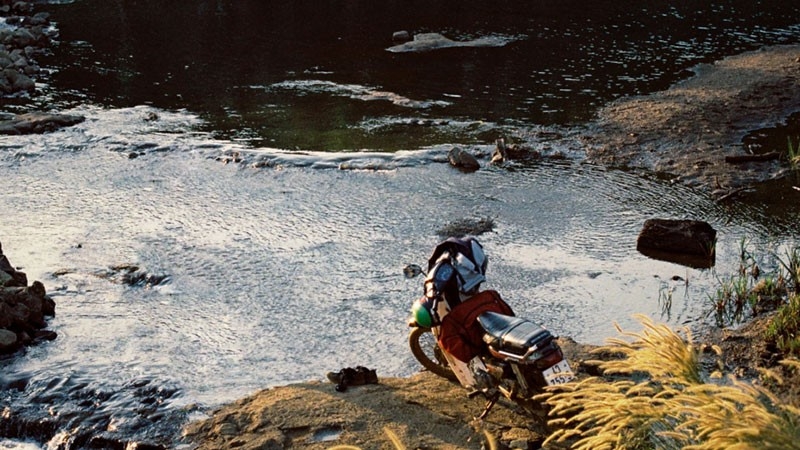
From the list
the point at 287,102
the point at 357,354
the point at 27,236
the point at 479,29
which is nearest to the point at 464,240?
the point at 357,354

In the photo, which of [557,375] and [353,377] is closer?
[557,375]

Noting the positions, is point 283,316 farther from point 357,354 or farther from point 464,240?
point 464,240

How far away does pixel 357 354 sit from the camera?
761cm

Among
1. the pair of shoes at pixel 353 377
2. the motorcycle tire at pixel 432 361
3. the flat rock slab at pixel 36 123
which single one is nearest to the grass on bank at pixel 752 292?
the motorcycle tire at pixel 432 361

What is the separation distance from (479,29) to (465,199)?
11.9 meters

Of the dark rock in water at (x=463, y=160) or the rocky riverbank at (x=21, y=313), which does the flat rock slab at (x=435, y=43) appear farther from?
the rocky riverbank at (x=21, y=313)

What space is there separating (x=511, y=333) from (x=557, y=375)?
413 mm

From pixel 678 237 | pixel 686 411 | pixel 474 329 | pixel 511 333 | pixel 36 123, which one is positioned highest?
pixel 686 411

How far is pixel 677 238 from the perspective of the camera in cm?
953

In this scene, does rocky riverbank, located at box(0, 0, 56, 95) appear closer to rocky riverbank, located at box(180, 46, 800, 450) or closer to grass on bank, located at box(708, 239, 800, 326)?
rocky riverbank, located at box(180, 46, 800, 450)

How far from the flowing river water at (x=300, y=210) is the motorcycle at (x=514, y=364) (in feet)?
3.61

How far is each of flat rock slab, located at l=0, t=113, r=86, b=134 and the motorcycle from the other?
402 inches

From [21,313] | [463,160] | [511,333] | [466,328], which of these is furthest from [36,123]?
[511,333]

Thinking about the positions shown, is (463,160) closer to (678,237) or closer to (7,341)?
(678,237)
